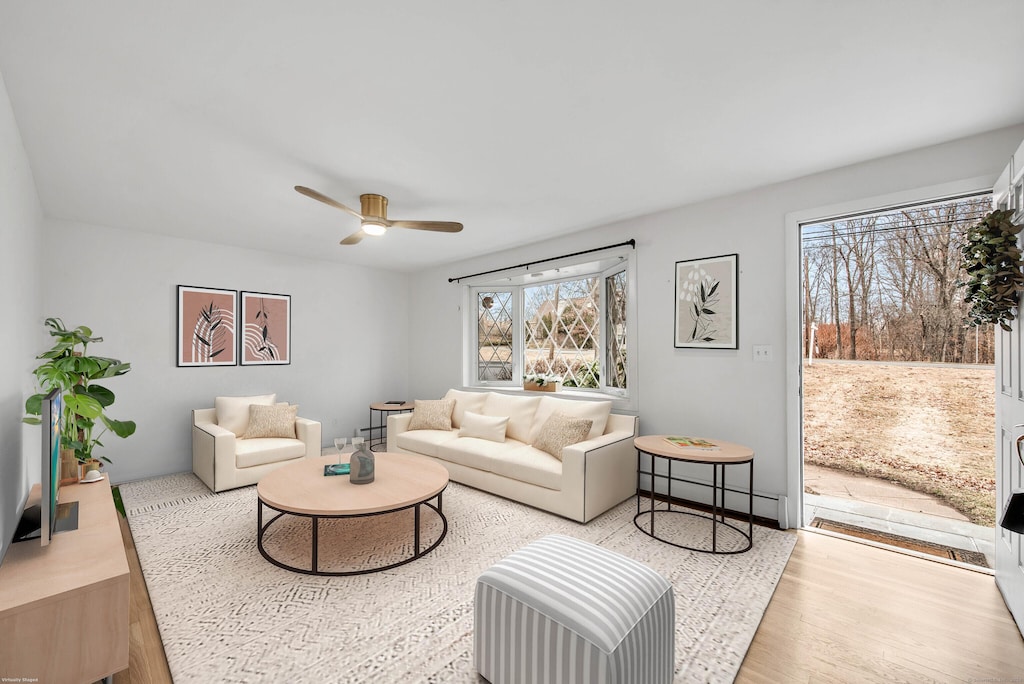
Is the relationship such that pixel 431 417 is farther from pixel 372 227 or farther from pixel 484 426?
pixel 372 227

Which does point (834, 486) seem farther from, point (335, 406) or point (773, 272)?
point (335, 406)

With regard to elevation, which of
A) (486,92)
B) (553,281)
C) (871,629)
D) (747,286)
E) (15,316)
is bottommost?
(871,629)

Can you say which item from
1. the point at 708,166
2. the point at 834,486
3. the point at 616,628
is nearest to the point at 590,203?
the point at 708,166

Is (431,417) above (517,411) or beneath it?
beneath

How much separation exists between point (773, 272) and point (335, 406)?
5002 mm

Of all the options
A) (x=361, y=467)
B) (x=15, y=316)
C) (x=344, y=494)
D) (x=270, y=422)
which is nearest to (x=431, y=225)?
(x=361, y=467)

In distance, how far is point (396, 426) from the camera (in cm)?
461

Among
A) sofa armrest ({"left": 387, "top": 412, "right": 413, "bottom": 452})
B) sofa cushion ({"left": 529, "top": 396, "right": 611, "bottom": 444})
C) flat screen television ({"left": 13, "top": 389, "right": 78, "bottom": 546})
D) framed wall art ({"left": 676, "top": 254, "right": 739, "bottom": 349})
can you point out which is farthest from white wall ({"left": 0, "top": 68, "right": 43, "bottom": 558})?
framed wall art ({"left": 676, "top": 254, "right": 739, "bottom": 349})

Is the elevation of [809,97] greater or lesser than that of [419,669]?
greater

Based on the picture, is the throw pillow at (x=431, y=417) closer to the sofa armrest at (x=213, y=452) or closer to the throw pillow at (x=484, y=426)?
the throw pillow at (x=484, y=426)

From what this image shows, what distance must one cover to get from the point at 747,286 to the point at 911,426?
214 cm

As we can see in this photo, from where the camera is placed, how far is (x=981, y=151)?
7.73ft

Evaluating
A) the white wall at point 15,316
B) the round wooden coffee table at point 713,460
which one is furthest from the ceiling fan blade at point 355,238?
the round wooden coffee table at point 713,460

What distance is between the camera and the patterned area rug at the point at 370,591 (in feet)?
5.63
